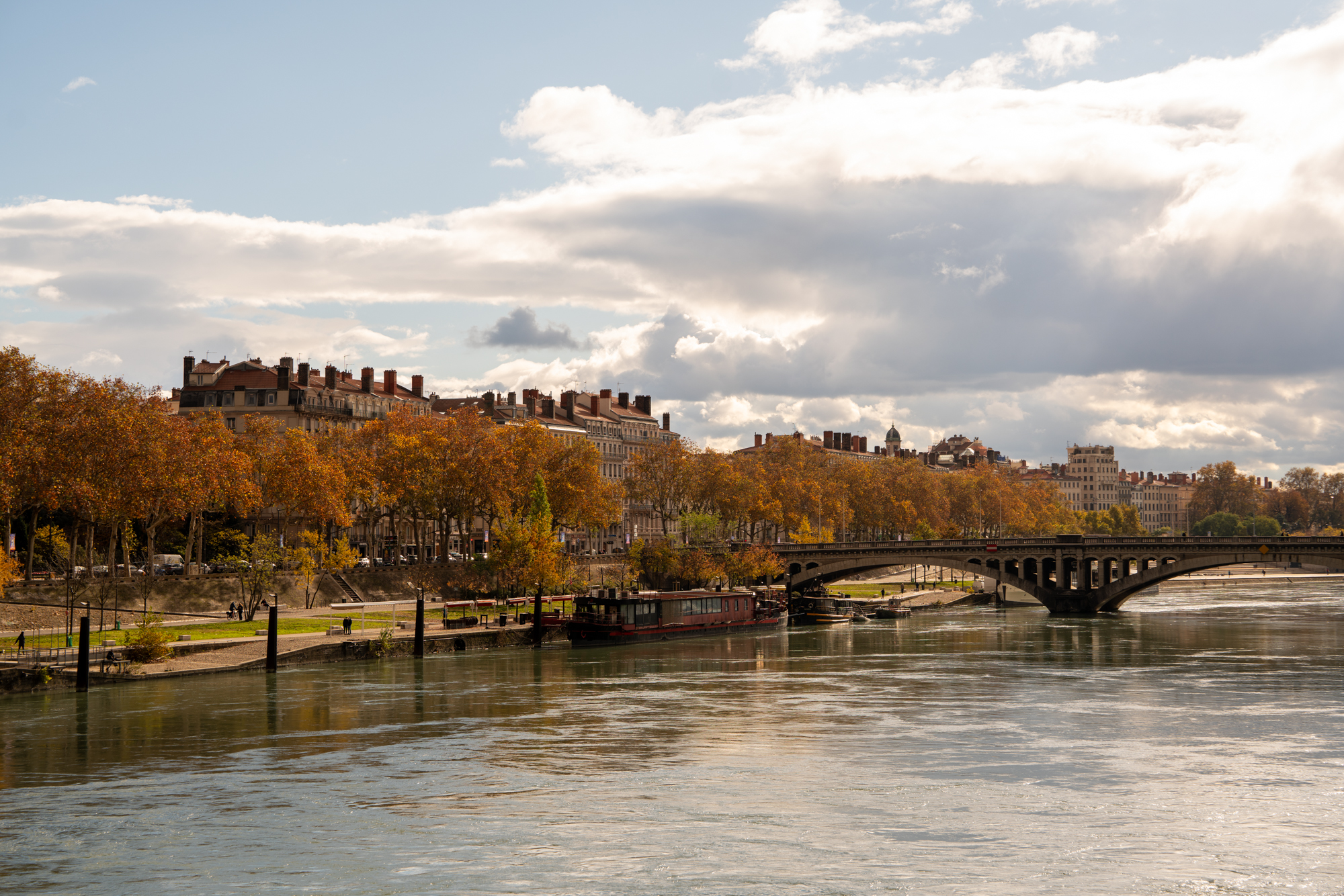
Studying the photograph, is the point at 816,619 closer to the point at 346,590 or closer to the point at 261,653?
the point at 346,590

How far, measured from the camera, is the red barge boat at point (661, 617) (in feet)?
233

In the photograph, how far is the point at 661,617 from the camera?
76.6 m

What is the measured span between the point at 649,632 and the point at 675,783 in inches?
1679

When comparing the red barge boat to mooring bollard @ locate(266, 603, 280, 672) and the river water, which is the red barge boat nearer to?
the river water

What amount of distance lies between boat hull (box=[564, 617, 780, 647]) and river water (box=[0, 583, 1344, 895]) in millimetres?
14749

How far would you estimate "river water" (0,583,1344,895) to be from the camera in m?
24.9

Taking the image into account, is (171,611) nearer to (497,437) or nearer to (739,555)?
(497,437)

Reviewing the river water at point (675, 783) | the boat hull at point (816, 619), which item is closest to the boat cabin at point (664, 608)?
the boat hull at point (816, 619)

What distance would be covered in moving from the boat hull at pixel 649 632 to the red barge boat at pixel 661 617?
34 mm

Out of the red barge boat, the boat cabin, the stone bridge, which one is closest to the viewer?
the red barge boat

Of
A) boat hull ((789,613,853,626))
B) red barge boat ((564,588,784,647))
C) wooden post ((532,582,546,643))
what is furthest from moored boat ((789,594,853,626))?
wooden post ((532,582,546,643))

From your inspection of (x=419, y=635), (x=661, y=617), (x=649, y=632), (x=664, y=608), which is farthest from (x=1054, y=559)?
(x=419, y=635)

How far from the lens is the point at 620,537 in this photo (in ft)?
468

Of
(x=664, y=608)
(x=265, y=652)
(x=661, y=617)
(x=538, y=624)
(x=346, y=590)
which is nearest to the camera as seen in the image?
(x=265, y=652)
